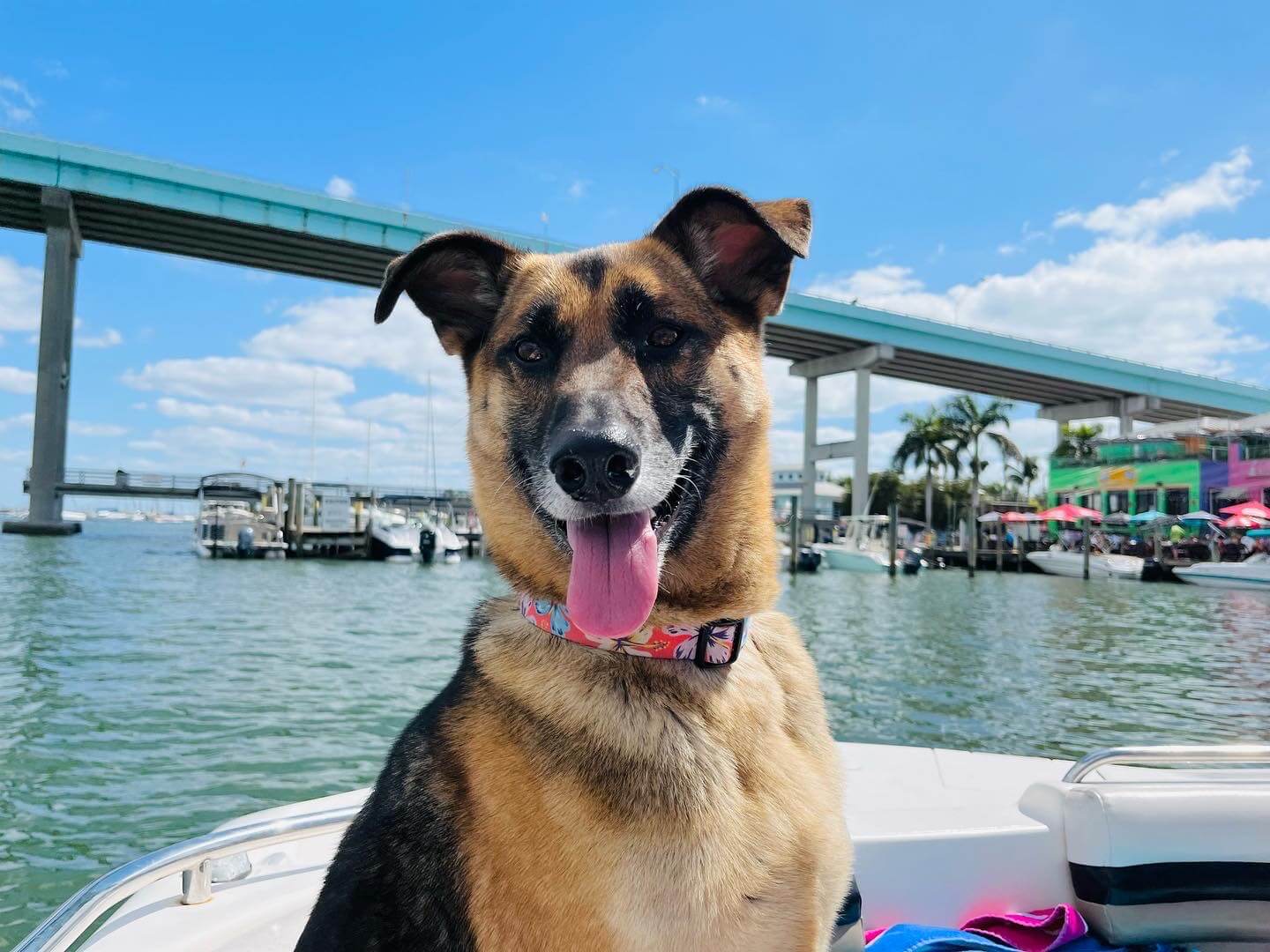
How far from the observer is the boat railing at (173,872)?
6.13ft

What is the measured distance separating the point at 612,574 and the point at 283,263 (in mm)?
51881

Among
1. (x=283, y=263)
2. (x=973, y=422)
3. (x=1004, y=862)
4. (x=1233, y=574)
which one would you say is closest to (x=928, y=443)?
(x=973, y=422)

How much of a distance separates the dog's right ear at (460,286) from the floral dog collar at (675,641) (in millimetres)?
973

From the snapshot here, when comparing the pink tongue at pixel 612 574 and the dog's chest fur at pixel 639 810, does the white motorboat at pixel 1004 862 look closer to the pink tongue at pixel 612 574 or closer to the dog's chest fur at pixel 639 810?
the dog's chest fur at pixel 639 810

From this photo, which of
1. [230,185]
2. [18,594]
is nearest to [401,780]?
[18,594]

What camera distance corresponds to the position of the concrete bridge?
140 feet

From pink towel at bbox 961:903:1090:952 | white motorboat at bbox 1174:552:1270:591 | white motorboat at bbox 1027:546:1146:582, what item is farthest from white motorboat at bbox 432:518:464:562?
pink towel at bbox 961:903:1090:952

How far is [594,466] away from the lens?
1.88 metres

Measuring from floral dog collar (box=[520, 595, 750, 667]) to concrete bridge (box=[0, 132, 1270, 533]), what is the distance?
31.9 meters

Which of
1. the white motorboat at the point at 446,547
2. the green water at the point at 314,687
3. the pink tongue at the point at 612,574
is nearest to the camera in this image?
the pink tongue at the point at 612,574

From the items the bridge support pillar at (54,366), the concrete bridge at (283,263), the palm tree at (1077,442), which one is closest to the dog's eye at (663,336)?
the concrete bridge at (283,263)

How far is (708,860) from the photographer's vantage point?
5.45 feet

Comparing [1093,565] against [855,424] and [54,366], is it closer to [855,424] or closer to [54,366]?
[855,424]

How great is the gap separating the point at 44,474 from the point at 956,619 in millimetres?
48799
